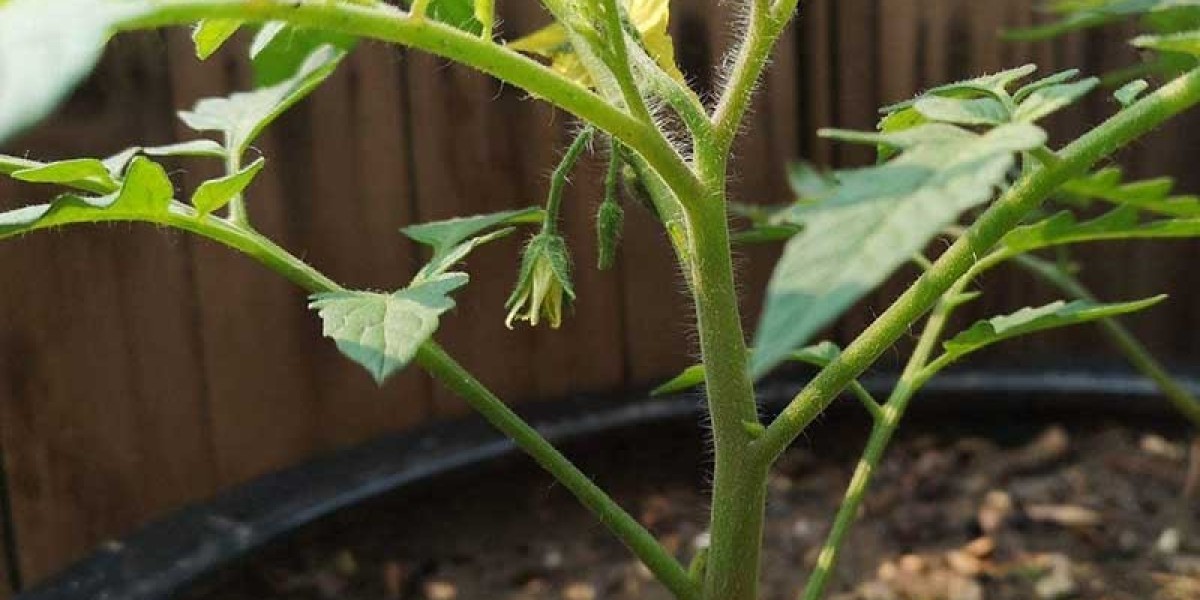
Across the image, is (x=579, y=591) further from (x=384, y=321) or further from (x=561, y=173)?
(x=384, y=321)

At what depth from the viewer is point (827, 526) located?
1.12 metres

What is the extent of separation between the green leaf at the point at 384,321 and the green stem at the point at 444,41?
3.6 inches

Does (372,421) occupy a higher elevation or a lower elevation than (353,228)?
lower

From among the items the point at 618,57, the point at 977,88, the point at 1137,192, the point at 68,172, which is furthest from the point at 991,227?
the point at 68,172

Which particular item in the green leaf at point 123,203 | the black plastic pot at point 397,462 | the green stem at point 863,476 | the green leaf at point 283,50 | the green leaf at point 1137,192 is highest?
the green leaf at point 283,50

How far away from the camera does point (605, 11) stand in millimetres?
481

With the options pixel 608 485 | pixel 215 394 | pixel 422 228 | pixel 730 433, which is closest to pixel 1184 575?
pixel 608 485

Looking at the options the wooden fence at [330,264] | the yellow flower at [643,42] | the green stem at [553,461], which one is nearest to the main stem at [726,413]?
the green stem at [553,461]

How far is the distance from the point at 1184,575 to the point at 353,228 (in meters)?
0.90

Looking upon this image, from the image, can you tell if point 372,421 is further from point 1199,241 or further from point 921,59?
point 1199,241

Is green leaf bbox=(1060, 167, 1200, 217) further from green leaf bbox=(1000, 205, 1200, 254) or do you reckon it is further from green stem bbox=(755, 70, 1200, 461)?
green stem bbox=(755, 70, 1200, 461)

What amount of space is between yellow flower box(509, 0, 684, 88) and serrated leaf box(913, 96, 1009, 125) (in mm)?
208

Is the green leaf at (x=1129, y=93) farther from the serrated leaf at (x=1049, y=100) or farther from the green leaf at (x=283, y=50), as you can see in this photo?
the green leaf at (x=283, y=50)

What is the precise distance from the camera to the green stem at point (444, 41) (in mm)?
354
